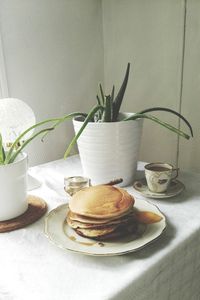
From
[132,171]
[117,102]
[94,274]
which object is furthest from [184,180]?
[94,274]

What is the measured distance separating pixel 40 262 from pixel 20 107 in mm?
393

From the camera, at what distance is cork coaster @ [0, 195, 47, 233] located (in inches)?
20.8

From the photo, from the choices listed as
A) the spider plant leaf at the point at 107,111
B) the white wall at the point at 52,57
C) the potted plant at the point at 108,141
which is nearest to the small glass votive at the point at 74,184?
the potted plant at the point at 108,141

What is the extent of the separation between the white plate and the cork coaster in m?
0.05

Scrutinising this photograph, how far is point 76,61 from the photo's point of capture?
109cm

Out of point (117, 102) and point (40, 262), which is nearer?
point (40, 262)

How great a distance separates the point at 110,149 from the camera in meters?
0.67

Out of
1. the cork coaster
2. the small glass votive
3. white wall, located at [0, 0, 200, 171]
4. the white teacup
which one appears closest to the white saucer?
the white teacup

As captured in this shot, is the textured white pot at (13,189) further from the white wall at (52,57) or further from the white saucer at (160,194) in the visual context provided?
the white wall at (52,57)

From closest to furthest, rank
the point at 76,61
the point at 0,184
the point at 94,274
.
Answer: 1. the point at 94,274
2. the point at 0,184
3. the point at 76,61

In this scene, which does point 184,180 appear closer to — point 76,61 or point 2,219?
point 2,219

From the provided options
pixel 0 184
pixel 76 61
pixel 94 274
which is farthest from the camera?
pixel 76 61

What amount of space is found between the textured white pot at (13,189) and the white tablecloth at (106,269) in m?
0.04

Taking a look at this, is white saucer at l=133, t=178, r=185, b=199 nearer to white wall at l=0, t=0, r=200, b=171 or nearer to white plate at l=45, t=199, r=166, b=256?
white plate at l=45, t=199, r=166, b=256
